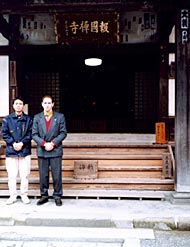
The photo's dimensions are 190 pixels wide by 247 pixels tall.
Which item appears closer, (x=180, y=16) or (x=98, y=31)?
(x=180, y=16)

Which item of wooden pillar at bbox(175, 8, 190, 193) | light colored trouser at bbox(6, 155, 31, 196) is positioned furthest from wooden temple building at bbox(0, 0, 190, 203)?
light colored trouser at bbox(6, 155, 31, 196)

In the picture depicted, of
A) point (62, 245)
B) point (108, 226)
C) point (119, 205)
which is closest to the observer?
point (62, 245)

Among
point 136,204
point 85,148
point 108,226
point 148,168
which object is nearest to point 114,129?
point 85,148

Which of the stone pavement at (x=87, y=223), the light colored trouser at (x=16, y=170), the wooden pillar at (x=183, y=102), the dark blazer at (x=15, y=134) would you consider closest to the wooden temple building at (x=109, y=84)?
the wooden pillar at (x=183, y=102)

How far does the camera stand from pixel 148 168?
6.94 metres

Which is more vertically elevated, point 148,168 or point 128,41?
point 128,41

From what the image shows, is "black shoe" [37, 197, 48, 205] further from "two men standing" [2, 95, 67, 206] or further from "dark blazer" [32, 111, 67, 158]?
"dark blazer" [32, 111, 67, 158]

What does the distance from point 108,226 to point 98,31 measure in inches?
210

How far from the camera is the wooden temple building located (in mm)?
6137

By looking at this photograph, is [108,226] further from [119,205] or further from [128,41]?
[128,41]

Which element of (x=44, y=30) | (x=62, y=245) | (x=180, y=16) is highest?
(x=44, y=30)

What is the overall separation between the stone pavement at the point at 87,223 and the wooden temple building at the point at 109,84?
24.3 inches

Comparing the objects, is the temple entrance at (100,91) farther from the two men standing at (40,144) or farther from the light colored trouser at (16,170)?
the light colored trouser at (16,170)

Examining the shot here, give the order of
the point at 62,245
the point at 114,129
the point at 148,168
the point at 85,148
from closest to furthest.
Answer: the point at 62,245
the point at 148,168
the point at 85,148
the point at 114,129
